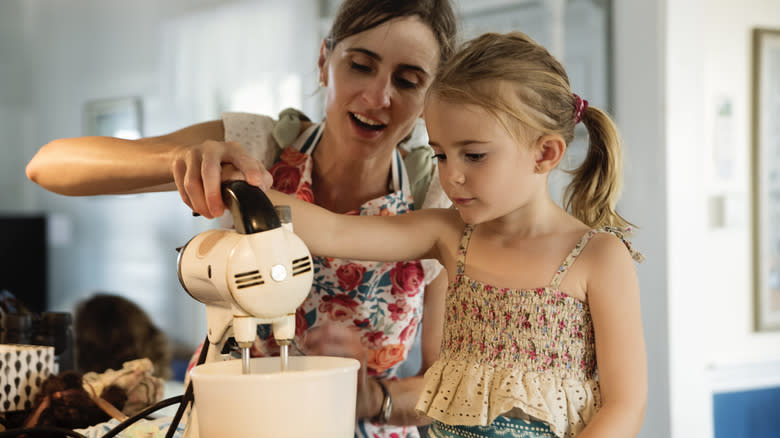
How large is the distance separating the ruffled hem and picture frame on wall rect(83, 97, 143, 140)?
4424 mm

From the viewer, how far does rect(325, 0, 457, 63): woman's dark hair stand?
3.74 feet

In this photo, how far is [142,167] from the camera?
91 cm

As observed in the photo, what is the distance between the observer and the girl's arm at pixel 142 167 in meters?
0.75

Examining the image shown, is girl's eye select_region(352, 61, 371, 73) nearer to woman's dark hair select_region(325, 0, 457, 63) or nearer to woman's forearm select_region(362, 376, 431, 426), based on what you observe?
woman's dark hair select_region(325, 0, 457, 63)

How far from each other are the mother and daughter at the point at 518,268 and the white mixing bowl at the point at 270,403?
36 cm

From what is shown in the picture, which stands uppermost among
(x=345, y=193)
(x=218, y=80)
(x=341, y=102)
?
(x=218, y=80)

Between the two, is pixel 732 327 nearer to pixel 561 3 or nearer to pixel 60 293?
pixel 561 3

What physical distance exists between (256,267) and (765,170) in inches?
130

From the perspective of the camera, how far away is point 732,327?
3.31 m

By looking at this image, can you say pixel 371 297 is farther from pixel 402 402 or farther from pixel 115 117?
pixel 115 117

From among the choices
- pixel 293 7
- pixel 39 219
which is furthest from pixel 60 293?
pixel 293 7

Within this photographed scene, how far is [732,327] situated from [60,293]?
4831 mm

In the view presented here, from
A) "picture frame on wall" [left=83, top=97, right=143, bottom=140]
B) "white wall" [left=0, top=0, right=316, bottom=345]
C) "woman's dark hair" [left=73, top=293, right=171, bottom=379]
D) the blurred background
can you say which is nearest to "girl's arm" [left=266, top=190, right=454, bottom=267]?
the blurred background

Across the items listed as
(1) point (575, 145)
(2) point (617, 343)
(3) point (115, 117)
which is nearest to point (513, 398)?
(2) point (617, 343)
